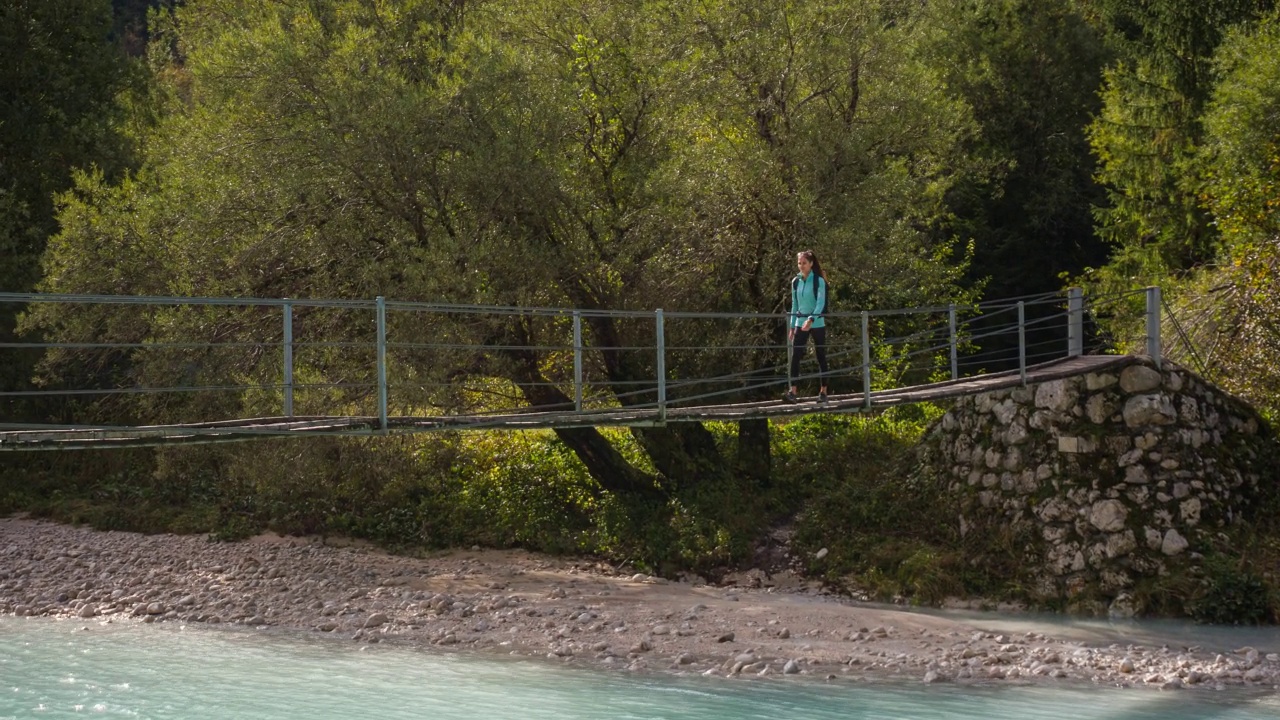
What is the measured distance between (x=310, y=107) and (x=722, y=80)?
488cm

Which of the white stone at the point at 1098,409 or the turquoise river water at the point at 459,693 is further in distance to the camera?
the white stone at the point at 1098,409

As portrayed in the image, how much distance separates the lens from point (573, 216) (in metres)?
16.7

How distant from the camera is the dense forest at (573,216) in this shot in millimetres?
15961

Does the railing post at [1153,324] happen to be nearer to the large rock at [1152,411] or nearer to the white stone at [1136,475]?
the large rock at [1152,411]

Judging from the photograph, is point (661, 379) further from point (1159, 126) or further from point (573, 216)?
point (1159, 126)

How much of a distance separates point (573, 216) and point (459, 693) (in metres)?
6.81

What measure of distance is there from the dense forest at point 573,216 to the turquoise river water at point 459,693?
396 centimetres

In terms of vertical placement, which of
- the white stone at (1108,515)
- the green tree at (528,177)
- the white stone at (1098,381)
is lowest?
the white stone at (1108,515)

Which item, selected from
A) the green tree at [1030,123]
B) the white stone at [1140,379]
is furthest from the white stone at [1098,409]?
the green tree at [1030,123]

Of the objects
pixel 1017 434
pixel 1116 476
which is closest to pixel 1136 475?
pixel 1116 476

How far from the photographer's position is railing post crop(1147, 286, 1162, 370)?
595 inches

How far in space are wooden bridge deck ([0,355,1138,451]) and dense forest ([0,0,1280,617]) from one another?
7.56 feet

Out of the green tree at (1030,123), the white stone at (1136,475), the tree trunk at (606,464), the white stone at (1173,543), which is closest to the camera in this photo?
the white stone at (1173,543)

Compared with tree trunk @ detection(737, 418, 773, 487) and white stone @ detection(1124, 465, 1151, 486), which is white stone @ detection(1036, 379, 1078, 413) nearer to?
white stone @ detection(1124, 465, 1151, 486)
